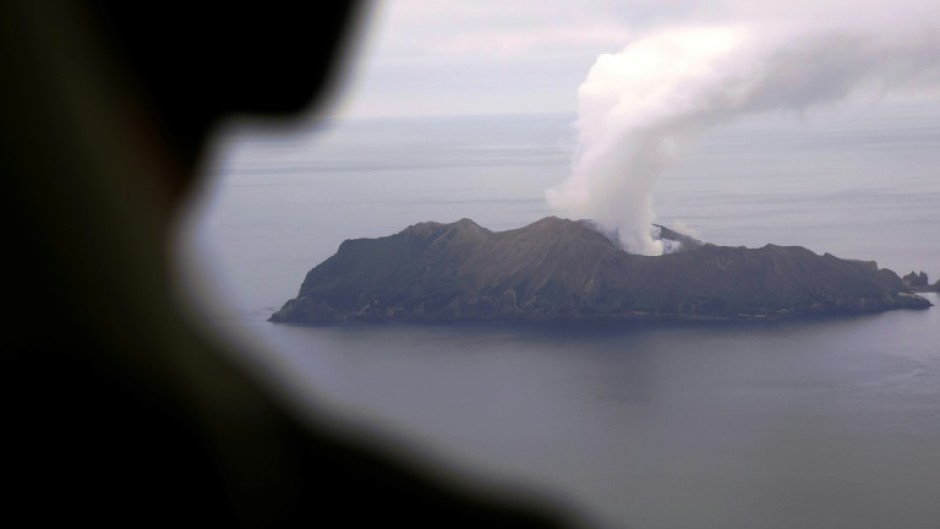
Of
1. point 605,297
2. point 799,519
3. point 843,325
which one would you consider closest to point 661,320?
point 605,297

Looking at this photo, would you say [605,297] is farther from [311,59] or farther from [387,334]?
[311,59]

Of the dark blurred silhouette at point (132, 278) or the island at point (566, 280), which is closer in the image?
the dark blurred silhouette at point (132, 278)

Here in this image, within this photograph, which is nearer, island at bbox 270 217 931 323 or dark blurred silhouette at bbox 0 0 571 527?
dark blurred silhouette at bbox 0 0 571 527

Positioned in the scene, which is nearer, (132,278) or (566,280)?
(132,278)
